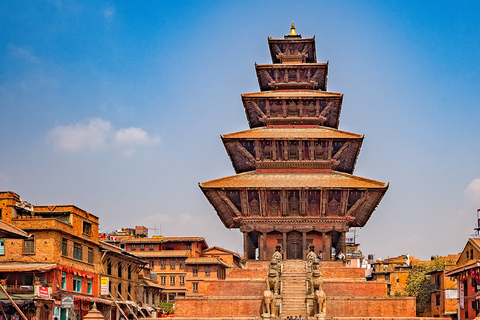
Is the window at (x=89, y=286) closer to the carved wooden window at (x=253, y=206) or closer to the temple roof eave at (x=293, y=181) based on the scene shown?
the temple roof eave at (x=293, y=181)

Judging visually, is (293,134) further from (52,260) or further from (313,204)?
(52,260)

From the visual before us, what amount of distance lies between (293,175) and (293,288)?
37.0 feet

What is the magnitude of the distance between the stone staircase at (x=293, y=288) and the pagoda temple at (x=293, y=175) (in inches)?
120

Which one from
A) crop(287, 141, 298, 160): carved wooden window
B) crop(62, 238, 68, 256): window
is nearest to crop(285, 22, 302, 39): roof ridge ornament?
crop(287, 141, 298, 160): carved wooden window

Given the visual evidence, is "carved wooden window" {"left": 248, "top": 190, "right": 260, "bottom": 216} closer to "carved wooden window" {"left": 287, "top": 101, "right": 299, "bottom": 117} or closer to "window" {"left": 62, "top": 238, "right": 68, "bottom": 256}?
"carved wooden window" {"left": 287, "top": 101, "right": 299, "bottom": 117}

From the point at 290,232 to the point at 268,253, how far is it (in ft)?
7.26

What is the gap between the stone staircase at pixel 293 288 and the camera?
34812 mm

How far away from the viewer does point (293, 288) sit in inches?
1469

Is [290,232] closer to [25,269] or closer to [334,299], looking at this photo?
[334,299]

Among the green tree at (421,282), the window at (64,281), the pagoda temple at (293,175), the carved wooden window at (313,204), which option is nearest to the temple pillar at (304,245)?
the pagoda temple at (293,175)

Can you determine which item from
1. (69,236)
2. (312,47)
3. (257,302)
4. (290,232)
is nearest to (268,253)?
(290,232)

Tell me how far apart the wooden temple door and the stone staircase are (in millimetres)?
2445

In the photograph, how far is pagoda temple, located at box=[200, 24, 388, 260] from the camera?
4412 centimetres

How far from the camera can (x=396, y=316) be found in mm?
36125
